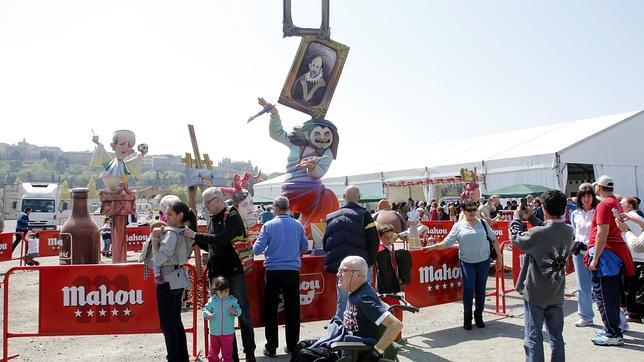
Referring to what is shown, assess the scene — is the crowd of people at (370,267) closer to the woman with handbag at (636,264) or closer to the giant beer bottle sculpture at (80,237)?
the woman with handbag at (636,264)

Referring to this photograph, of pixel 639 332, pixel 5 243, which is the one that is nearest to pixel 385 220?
pixel 639 332

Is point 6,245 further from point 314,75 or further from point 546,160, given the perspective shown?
point 546,160

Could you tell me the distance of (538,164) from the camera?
2036 cm

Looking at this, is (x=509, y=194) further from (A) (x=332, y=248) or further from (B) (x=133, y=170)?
(A) (x=332, y=248)

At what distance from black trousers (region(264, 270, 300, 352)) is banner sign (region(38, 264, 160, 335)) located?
116 cm

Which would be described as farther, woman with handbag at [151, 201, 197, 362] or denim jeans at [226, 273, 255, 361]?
denim jeans at [226, 273, 255, 361]

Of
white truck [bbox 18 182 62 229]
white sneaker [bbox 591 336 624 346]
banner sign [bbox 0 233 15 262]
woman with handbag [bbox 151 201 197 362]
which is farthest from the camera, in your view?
white truck [bbox 18 182 62 229]

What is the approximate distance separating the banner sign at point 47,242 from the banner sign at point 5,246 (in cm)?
208

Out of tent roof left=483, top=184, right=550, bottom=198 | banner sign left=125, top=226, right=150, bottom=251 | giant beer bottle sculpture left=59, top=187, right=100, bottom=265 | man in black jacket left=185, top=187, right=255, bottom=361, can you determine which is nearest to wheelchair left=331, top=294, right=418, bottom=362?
man in black jacket left=185, top=187, right=255, bottom=361

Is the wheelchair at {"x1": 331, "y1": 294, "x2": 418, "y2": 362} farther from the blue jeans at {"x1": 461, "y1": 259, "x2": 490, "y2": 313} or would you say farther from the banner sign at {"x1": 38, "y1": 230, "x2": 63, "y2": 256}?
the banner sign at {"x1": 38, "y1": 230, "x2": 63, "y2": 256}

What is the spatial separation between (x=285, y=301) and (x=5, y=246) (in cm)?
1102

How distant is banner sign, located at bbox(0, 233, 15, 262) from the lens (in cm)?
1289

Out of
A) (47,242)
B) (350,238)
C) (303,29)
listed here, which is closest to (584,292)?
(350,238)

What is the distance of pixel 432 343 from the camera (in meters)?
5.80
